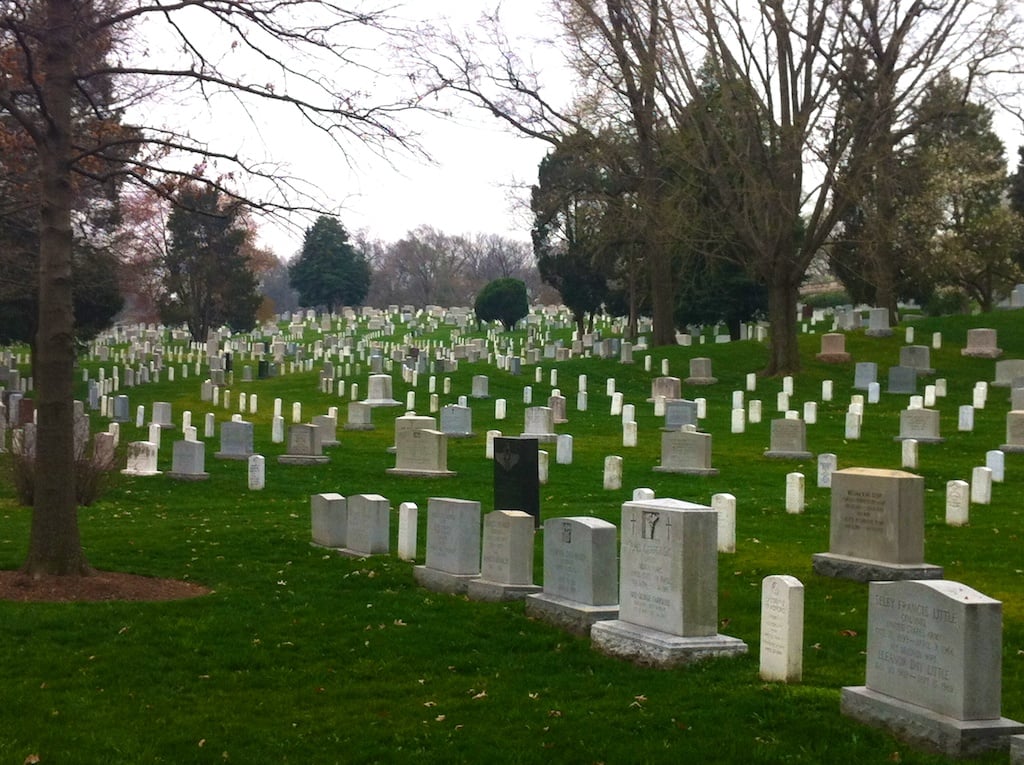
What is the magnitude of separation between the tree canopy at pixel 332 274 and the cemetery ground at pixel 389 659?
78.3m

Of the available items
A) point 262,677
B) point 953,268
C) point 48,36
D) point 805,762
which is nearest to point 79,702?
point 262,677

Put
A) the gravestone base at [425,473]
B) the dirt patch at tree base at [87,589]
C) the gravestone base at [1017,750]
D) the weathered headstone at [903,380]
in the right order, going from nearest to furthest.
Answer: the gravestone base at [1017,750] → the dirt patch at tree base at [87,589] → the gravestone base at [425,473] → the weathered headstone at [903,380]

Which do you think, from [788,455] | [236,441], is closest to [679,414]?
[788,455]

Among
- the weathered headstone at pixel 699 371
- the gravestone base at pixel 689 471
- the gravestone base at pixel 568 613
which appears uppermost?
the weathered headstone at pixel 699 371

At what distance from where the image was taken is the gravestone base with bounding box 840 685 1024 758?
7375 millimetres

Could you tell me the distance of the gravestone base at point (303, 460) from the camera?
25.0 meters

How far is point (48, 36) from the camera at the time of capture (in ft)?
40.7

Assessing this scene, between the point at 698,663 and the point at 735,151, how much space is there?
31249mm

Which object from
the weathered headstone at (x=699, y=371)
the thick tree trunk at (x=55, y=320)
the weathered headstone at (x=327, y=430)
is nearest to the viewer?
the thick tree trunk at (x=55, y=320)

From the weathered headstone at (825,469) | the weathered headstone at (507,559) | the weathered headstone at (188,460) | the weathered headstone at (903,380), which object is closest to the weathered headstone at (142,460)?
the weathered headstone at (188,460)

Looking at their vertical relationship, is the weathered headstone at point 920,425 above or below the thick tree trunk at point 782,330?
below

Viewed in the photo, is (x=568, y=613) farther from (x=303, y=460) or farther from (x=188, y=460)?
(x=303, y=460)

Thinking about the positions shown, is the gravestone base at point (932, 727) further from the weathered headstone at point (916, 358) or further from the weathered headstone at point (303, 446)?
the weathered headstone at point (916, 358)

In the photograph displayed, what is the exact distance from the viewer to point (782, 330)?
38.9 meters
